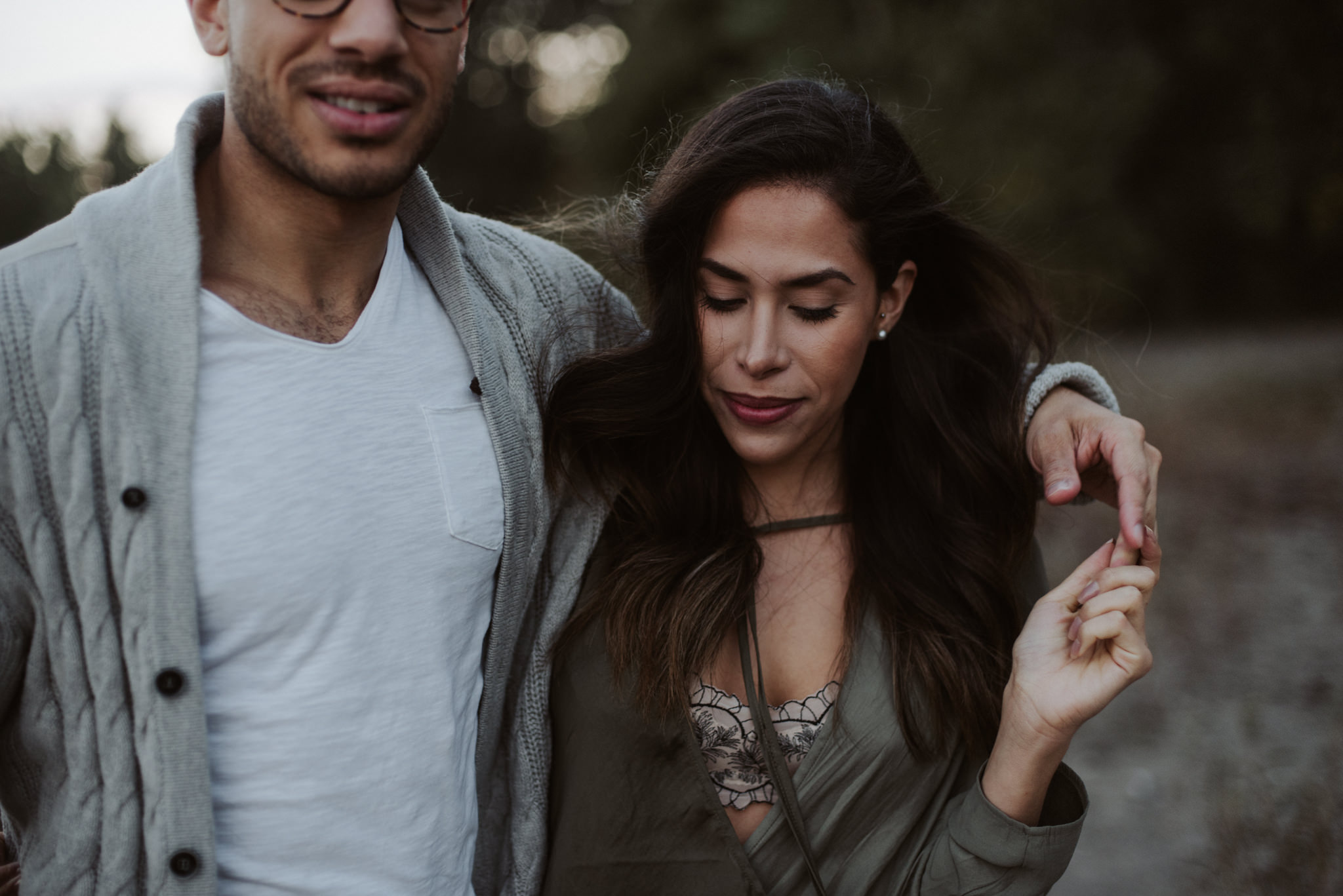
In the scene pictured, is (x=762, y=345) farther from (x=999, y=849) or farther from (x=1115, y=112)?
(x=1115, y=112)

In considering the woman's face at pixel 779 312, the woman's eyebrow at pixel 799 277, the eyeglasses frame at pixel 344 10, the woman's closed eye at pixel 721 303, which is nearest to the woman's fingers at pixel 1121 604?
the woman's face at pixel 779 312

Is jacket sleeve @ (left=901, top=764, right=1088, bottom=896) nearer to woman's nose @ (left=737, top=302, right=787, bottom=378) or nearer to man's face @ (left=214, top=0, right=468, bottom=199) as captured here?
woman's nose @ (left=737, top=302, right=787, bottom=378)

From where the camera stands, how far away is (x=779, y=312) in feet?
7.25

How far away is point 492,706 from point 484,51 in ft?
74.2

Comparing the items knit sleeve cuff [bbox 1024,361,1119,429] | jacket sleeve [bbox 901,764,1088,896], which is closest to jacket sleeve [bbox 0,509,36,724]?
jacket sleeve [bbox 901,764,1088,896]

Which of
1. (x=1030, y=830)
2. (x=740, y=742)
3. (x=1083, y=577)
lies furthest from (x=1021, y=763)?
(x=740, y=742)

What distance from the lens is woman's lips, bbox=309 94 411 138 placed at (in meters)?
1.79

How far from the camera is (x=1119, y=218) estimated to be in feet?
41.9

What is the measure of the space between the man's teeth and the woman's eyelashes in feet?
2.59

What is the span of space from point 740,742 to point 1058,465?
88 cm

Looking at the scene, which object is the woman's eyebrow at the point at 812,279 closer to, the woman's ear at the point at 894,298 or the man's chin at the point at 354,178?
the woman's ear at the point at 894,298

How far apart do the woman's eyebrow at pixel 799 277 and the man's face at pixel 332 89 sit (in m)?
0.68

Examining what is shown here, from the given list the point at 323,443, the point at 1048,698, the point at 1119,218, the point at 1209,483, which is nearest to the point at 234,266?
the point at 323,443

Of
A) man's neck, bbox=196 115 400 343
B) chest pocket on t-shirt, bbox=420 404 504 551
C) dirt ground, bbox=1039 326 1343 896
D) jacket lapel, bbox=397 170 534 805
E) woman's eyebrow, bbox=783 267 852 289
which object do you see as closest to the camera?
man's neck, bbox=196 115 400 343
